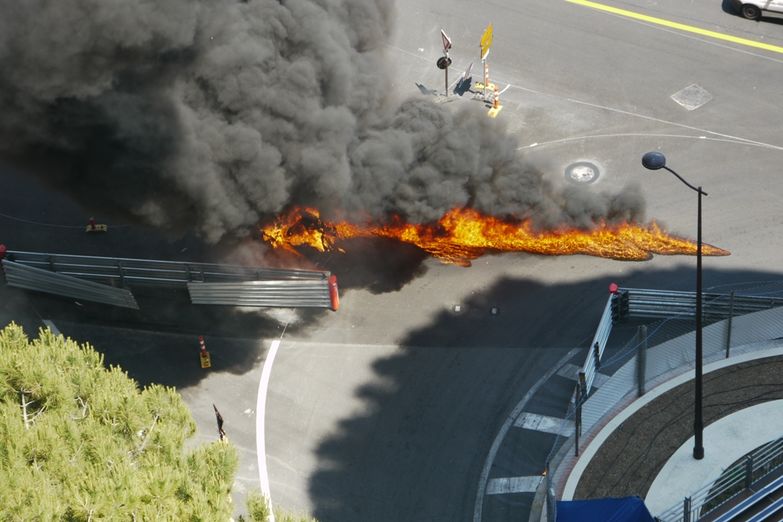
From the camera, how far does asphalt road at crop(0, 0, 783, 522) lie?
2380 cm

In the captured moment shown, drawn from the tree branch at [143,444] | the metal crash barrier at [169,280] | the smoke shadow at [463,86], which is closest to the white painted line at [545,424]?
the metal crash barrier at [169,280]

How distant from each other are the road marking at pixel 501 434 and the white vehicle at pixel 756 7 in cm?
1537

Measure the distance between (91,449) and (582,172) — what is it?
687 inches

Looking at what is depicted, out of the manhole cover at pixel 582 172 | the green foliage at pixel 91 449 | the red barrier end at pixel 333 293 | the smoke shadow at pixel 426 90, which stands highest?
the smoke shadow at pixel 426 90

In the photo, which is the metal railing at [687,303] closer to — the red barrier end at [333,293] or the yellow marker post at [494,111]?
the red barrier end at [333,293]

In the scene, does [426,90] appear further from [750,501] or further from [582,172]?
[750,501]

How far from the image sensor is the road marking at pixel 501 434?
22.7 m

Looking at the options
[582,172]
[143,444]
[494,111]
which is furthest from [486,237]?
[143,444]

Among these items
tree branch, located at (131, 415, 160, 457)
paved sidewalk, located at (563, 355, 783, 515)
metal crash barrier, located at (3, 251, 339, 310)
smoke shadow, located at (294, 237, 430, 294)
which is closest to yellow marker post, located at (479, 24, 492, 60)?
smoke shadow, located at (294, 237, 430, 294)

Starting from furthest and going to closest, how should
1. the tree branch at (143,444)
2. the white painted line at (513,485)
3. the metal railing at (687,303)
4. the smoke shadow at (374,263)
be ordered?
the smoke shadow at (374,263) → the metal railing at (687,303) → the white painted line at (513,485) → the tree branch at (143,444)

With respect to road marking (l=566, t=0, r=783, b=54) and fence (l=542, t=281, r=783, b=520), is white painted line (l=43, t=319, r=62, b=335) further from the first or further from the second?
road marking (l=566, t=0, r=783, b=54)

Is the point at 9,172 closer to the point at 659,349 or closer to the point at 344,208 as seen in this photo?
the point at 344,208

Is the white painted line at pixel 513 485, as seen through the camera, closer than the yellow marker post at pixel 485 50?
Yes

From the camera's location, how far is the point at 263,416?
25141 millimetres
